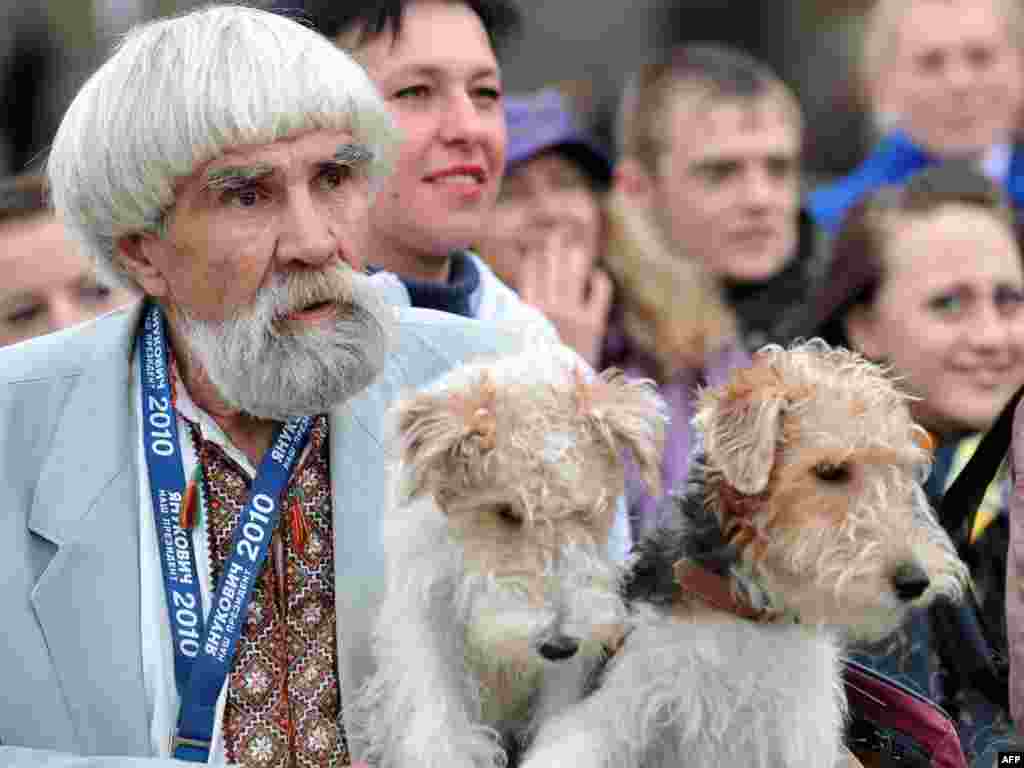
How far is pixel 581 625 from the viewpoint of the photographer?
2723 mm

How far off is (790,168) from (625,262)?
1465 mm

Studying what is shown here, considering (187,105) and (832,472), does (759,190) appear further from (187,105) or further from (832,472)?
(832,472)

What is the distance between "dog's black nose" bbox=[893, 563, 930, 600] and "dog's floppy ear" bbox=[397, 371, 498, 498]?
Result: 0.73m

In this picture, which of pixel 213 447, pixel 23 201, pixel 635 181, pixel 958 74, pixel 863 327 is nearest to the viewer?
pixel 213 447

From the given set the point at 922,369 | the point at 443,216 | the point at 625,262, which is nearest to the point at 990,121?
the point at 625,262

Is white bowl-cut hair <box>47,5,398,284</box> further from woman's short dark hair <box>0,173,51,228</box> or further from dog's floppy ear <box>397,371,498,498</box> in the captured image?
woman's short dark hair <box>0,173,51,228</box>

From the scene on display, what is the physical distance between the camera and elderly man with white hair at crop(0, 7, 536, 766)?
10.8 ft

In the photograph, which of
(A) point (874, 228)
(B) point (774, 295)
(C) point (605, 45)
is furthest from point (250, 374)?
(C) point (605, 45)

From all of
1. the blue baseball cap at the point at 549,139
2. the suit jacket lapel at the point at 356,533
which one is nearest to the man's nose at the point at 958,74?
the blue baseball cap at the point at 549,139

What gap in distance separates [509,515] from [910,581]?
69 cm

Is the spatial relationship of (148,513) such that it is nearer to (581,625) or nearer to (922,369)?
(581,625)

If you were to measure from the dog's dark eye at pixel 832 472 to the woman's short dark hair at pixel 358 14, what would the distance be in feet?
7.19

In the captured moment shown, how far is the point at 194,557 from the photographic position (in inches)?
134

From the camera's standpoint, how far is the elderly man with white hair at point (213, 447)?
3285mm
